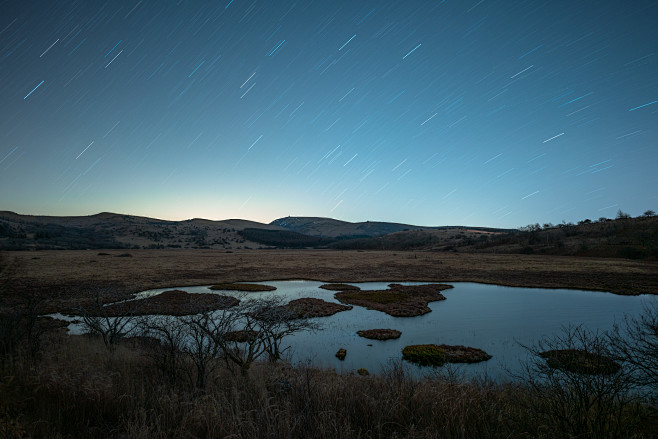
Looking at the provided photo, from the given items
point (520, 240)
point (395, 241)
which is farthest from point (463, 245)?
point (395, 241)

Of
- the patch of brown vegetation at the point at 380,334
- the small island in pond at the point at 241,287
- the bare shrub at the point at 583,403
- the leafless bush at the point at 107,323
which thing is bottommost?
the patch of brown vegetation at the point at 380,334

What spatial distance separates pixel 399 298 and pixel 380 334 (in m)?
12.2

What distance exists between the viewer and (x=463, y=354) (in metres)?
17.2

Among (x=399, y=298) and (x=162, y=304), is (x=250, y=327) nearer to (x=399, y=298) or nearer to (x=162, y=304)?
(x=162, y=304)

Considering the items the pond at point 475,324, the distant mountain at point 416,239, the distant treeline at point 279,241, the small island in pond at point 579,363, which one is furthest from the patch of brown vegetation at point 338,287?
the distant treeline at point 279,241

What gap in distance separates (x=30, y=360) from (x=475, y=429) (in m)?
12.1

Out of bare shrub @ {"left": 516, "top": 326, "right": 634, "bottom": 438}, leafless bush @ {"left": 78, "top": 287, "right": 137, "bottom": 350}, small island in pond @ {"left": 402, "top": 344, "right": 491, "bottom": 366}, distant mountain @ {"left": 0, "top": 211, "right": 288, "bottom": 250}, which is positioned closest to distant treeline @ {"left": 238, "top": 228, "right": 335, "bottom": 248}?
distant mountain @ {"left": 0, "top": 211, "right": 288, "bottom": 250}

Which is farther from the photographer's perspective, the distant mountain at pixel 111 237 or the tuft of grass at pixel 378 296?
the distant mountain at pixel 111 237

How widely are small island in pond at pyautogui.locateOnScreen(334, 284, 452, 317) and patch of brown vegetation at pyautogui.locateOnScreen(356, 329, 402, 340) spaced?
15.8 ft

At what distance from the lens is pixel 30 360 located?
9.09 meters

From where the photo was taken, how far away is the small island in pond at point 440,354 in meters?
16.4

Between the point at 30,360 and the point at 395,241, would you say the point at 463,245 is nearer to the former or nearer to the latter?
the point at 395,241

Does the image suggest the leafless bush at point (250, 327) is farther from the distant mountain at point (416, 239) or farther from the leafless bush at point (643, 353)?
the distant mountain at point (416, 239)

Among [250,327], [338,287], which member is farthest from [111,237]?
[250,327]
